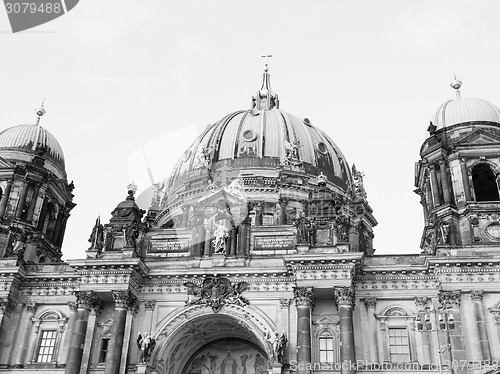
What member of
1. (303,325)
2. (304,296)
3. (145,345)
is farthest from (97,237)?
(303,325)

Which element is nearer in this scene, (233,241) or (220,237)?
(220,237)

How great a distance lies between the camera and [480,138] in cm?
3997

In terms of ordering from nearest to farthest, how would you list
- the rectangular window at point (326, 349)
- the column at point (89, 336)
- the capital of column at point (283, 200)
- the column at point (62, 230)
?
1. the rectangular window at point (326, 349)
2. the column at point (89, 336)
3. the column at point (62, 230)
4. the capital of column at point (283, 200)

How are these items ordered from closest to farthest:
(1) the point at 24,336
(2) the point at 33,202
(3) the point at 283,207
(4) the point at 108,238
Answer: (1) the point at 24,336, (4) the point at 108,238, (2) the point at 33,202, (3) the point at 283,207

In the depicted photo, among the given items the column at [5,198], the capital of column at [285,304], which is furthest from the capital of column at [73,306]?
the capital of column at [285,304]

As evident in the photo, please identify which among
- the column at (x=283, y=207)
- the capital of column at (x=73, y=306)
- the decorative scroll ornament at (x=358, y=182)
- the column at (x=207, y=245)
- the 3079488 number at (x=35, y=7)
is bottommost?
the capital of column at (x=73, y=306)

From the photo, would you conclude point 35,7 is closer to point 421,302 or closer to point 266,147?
point 421,302

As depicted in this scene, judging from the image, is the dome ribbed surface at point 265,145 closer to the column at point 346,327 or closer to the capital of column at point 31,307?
the column at point 346,327

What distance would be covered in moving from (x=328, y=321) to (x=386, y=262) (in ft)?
16.4

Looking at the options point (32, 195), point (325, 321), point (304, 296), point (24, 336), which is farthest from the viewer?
point (32, 195)

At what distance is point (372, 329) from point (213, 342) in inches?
427

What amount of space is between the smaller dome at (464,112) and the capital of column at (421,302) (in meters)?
13.0

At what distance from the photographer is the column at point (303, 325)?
32906 mm

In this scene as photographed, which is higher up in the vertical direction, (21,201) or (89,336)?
(21,201)
